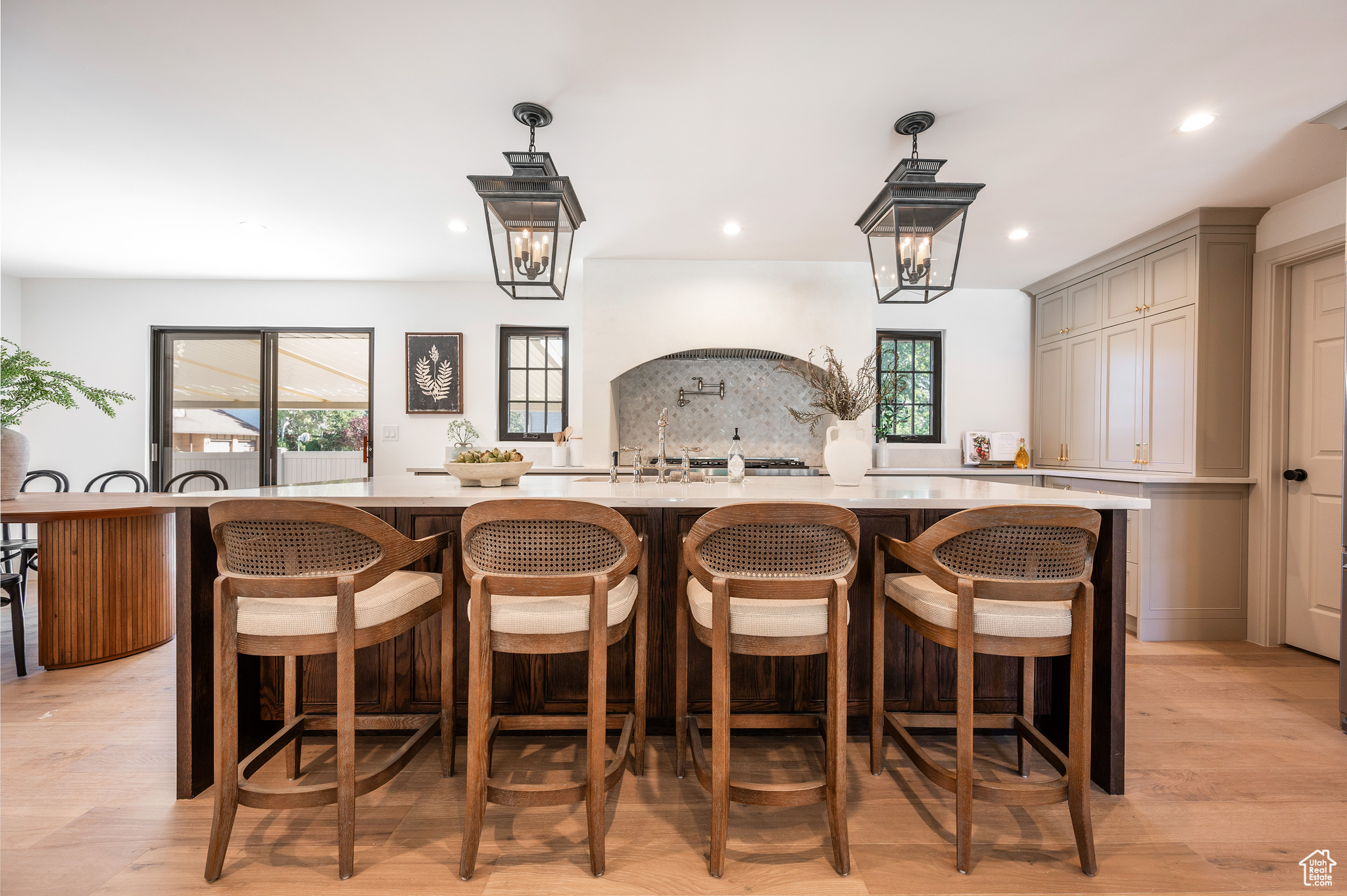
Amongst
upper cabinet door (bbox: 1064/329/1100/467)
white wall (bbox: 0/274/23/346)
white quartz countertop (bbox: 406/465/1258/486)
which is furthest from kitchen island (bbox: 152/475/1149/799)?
white wall (bbox: 0/274/23/346)

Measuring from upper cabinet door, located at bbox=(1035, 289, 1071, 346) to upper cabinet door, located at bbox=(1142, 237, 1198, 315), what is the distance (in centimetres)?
81

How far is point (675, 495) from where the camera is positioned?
5.99 ft

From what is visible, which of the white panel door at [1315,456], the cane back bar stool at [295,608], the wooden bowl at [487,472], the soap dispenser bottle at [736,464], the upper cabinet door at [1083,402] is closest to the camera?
the cane back bar stool at [295,608]

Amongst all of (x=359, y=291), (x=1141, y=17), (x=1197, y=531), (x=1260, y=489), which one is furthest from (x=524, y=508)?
(x=359, y=291)

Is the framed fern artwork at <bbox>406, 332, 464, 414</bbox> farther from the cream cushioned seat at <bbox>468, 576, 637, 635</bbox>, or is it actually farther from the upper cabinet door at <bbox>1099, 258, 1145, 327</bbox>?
the upper cabinet door at <bbox>1099, 258, 1145, 327</bbox>

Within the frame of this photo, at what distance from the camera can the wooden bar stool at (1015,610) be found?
1450 millimetres

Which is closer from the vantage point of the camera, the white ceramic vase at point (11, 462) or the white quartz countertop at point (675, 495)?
the white quartz countertop at point (675, 495)

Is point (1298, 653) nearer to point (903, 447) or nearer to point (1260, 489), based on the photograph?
point (1260, 489)

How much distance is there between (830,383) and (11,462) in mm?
4857

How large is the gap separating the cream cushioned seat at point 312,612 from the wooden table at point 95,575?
198 centimetres

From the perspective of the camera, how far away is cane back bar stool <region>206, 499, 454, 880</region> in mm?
1407

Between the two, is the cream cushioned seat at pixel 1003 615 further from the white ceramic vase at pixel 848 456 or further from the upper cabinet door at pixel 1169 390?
the upper cabinet door at pixel 1169 390

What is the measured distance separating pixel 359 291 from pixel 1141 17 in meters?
5.34

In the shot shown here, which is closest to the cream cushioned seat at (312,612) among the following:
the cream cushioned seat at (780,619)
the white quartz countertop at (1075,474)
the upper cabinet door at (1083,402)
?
the cream cushioned seat at (780,619)
